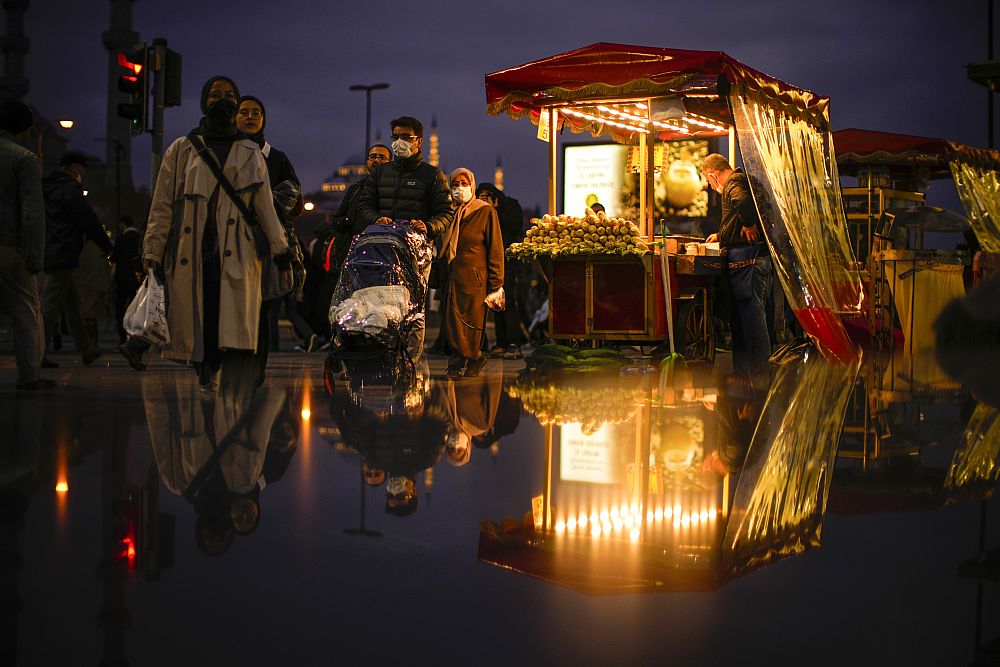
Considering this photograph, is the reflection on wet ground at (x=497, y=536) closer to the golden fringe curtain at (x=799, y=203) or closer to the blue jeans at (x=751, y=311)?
the blue jeans at (x=751, y=311)

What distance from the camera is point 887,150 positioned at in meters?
21.7

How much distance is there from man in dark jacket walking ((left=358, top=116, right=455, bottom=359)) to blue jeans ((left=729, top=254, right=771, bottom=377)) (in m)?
3.31

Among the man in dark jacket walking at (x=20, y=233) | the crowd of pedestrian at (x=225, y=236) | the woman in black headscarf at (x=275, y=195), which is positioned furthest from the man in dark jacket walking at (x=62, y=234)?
the woman in black headscarf at (x=275, y=195)

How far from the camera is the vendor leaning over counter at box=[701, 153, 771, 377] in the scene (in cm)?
1286

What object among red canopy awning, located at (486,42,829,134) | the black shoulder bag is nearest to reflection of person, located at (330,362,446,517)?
the black shoulder bag

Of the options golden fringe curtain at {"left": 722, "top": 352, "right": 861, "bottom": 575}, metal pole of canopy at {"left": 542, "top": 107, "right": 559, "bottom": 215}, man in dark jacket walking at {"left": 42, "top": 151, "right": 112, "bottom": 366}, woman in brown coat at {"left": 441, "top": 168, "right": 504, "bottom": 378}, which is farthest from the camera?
metal pole of canopy at {"left": 542, "top": 107, "right": 559, "bottom": 215}

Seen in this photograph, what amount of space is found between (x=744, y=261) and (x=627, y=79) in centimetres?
234

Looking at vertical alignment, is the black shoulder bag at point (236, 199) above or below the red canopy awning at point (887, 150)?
below

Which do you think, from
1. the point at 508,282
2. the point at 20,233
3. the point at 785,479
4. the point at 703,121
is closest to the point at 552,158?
the point at 703,121

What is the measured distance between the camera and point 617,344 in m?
14.1

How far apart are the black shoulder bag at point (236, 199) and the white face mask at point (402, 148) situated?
11.8 feet

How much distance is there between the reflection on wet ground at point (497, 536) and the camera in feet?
9.02

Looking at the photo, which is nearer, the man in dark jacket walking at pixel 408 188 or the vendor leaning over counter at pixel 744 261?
the man in dark jacket walking at pixel 408 188

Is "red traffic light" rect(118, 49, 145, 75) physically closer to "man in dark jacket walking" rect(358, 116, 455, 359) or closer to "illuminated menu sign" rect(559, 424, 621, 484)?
"man in dark jacket walking" rect(358, 116, 455, 359)
